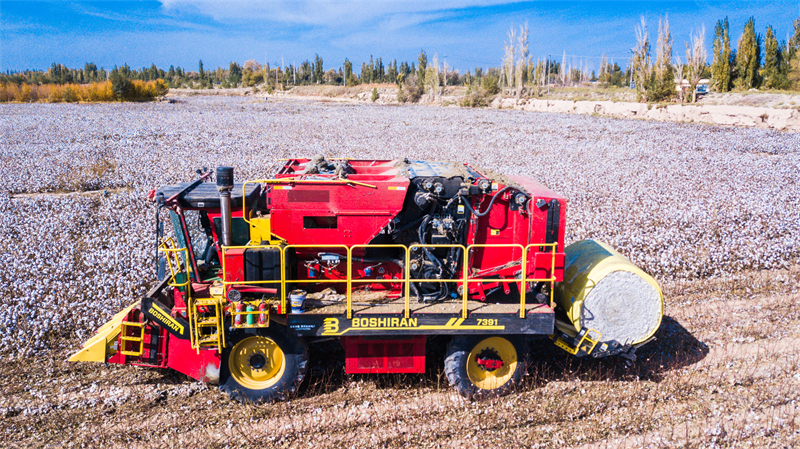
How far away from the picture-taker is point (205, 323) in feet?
23.7

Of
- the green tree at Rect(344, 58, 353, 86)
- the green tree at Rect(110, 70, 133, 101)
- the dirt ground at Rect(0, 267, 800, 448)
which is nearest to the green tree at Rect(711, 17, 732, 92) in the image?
the dirt ground at Rect(0, 267, 800, 448)

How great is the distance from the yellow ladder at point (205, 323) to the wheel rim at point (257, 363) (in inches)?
14.1

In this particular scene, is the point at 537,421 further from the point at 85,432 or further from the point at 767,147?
the point at 767,147

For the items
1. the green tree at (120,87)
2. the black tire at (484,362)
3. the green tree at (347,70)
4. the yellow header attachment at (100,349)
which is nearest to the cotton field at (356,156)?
the yellow header attachment at (100,349)

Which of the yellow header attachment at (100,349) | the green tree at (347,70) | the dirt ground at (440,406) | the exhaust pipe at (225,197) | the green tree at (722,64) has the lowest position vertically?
the dirt ground at (440,406)

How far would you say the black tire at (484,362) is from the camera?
24.8 ft

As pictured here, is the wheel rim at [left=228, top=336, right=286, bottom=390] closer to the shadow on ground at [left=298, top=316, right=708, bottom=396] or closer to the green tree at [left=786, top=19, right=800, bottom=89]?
the shadow on ground at [left=298, top=316, right=708, bottom=396]

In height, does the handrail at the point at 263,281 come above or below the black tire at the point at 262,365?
above

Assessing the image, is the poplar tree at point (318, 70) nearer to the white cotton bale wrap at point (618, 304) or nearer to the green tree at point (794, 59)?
the green tree at point (794, 59)

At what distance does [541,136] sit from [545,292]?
96.1 feet

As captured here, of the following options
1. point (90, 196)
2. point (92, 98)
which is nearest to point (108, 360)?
point (90, 196)

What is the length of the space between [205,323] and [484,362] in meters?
3.99

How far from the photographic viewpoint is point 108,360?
7574mm

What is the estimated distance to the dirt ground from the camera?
6750mm
